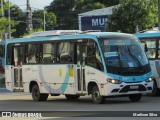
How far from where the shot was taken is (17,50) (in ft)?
79.5

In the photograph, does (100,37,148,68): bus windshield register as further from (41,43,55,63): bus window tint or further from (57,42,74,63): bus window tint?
(41,43,55,63): bus window tint

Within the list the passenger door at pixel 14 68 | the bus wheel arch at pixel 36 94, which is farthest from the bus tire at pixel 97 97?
the passenger door at pixel 14 68

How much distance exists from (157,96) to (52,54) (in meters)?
5.10

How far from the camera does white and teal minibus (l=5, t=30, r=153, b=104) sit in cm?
1911

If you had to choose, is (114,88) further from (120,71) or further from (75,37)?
(75,37)

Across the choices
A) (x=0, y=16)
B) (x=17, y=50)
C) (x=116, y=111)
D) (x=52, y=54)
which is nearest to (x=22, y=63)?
(x=17, y=50)

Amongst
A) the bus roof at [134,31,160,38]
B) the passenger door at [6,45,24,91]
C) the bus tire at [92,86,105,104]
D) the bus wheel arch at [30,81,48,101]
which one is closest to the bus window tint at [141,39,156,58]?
the bus roof at [134,31,160,38]

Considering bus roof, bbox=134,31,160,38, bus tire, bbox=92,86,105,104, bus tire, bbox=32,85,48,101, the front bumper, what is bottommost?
bus tire, bbox=32,85,48,101

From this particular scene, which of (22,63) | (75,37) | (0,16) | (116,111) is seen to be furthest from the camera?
(0,16)

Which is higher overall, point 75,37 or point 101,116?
point 75,37

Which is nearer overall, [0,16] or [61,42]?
[61,42]

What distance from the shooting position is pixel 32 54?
23.2 metres

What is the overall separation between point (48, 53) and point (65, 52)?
123 centimetres

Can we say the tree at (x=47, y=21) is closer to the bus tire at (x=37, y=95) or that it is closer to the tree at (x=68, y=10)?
the tree at (x=68, y=10)
